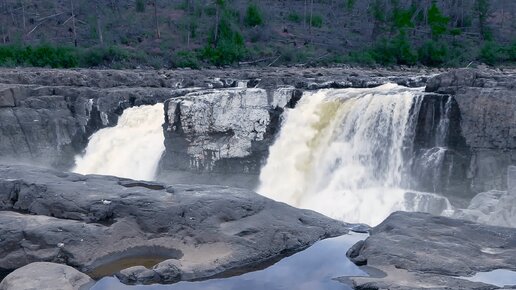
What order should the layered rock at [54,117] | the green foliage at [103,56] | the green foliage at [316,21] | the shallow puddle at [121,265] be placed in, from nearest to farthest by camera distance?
the shallow puddle at [121,265] < the layered rock at [54,117] < the green foliage at [103,56] < the green foliage at [316,21]

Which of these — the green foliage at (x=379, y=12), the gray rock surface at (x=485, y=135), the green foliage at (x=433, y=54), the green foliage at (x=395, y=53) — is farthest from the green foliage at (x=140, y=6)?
the gray rock surface at (x=485, y=135)

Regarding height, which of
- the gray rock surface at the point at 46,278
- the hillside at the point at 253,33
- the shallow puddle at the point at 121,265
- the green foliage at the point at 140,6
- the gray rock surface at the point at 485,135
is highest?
the green foliage at the point at 140,6

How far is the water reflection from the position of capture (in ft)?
34.1

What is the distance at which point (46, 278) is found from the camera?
10.7 metres

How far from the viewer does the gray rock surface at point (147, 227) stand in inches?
474

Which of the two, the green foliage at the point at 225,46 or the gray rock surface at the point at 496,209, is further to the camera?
the green foliage at the point at 225,46

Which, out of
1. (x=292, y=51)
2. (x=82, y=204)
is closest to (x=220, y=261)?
(x=82, y=204)

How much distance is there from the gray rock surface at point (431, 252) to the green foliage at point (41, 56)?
91.6 ft

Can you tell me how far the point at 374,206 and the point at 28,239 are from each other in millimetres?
9155

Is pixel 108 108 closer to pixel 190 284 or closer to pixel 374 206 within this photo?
pixel 374 206

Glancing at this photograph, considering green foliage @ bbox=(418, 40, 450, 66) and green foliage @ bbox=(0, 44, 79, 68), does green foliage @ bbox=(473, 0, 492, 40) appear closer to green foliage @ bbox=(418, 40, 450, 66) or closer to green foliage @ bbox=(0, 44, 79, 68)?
green foliage @ bbox=(418, 40, 450, 66)

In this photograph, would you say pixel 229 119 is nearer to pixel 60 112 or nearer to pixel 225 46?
pixel 60 112

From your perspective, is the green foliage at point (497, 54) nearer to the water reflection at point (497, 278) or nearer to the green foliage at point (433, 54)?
the green foliage at point (433, 54)

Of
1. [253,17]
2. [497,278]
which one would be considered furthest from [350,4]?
[497,278]
